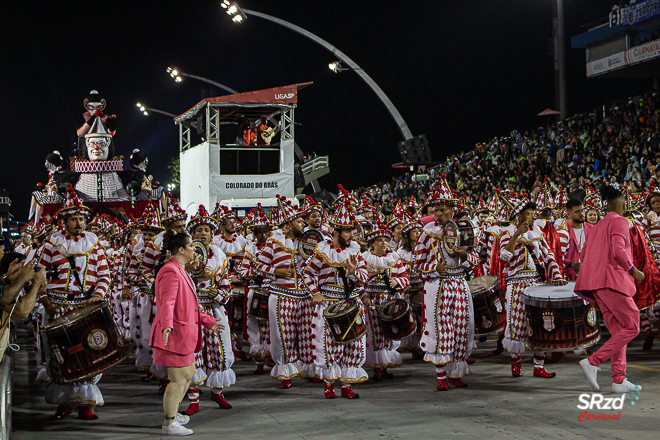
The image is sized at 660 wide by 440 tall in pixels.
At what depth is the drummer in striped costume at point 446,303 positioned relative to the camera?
821cm

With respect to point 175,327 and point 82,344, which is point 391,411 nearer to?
point 175,327

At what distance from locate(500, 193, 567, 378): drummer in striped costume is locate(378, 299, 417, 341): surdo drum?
4.15 ft

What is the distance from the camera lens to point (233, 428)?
22.5ft

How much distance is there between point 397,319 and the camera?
29.5 ft

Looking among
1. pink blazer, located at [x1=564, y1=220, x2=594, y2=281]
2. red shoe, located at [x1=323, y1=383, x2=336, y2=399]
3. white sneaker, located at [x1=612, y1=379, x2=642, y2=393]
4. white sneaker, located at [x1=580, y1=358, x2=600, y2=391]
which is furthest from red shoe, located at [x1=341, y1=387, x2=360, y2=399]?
pink blazer, located at [x1=564, y1=220, x2=594, y2=281]

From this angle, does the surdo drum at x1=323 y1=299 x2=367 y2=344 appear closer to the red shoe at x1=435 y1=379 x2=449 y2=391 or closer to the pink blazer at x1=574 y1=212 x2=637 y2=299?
the red shoe at x1=435 y1=379 x2=449 y2=391

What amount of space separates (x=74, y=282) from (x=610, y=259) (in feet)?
19.1

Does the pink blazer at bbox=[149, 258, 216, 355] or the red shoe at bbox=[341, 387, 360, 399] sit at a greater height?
the pink blazer at bbox=[149, 258, 216, 355]

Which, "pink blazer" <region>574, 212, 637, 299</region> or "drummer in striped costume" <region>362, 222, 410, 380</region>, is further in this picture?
"drummer in striped costume" <region>362, 222, 410, 380</region>

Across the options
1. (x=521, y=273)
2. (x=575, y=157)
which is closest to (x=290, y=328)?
(x=521, y=273)

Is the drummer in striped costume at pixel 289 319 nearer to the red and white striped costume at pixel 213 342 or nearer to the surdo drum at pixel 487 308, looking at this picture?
the red and white striped costume at pixel 213 342

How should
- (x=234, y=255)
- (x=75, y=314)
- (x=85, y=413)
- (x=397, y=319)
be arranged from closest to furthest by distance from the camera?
(x=75, y=314)
(x=85, y=413)
(x=397, y=319)
(x=234, y=255)

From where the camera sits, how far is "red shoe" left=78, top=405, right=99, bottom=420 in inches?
292

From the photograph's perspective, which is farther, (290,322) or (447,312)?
(290,322)
